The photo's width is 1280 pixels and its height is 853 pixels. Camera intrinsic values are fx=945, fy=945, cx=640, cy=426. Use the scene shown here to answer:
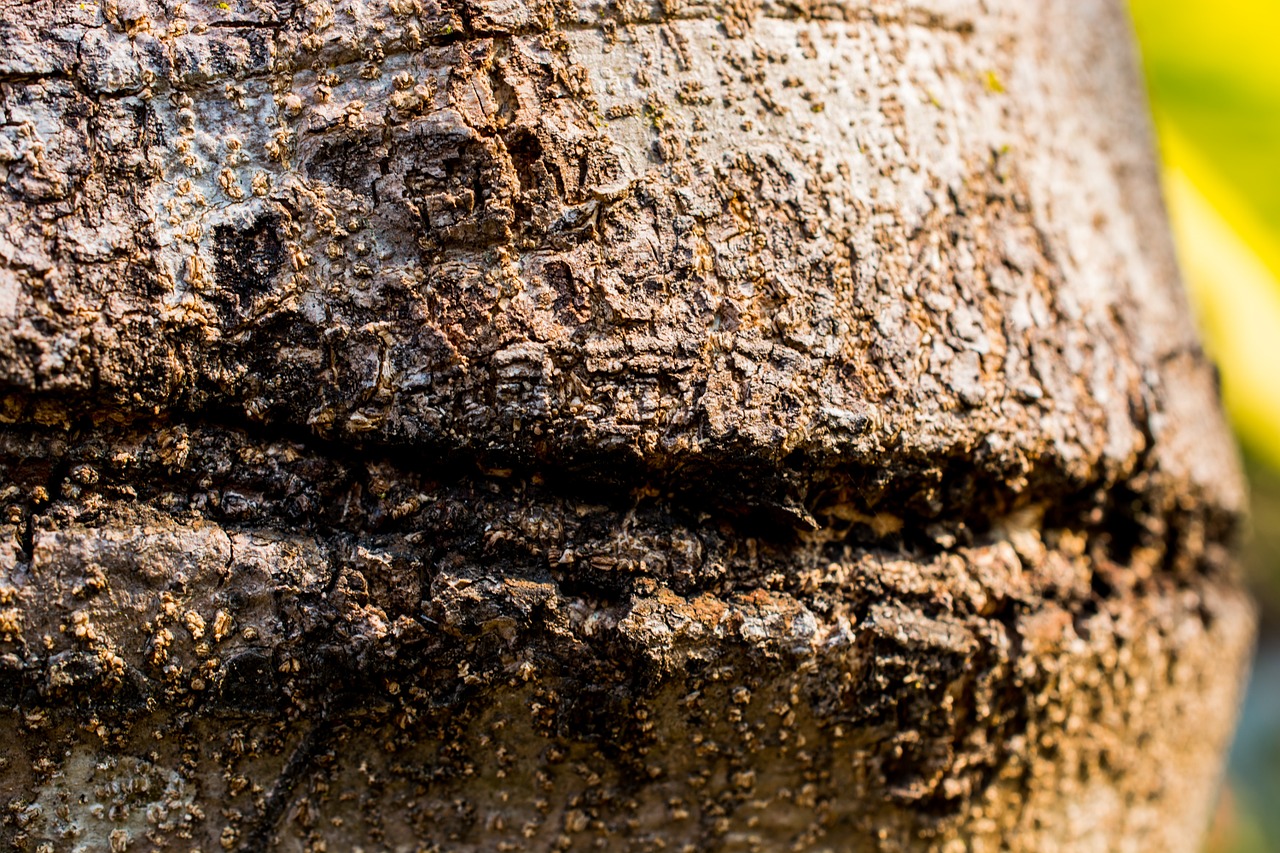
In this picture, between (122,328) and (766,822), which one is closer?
(122,328)

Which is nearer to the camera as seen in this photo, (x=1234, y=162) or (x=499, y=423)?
(x=499, y=423)

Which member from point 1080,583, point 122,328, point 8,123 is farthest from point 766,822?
point 8,123

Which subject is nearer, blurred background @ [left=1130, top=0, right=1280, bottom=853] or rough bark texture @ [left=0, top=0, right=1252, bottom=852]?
rough bark texture @ [left=0, top=0, right=1252, bottom=852]

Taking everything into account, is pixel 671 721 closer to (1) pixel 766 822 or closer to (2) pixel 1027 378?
(1) pixel 766 822

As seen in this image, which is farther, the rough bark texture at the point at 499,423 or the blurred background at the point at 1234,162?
the blurred background at the point at 1234,162

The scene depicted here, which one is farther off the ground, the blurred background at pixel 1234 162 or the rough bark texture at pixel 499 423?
the blurred background at pixel 1234 162

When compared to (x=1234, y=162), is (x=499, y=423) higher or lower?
lower

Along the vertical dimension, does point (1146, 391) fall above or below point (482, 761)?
above

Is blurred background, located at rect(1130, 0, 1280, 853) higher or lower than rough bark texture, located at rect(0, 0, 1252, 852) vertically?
higher
